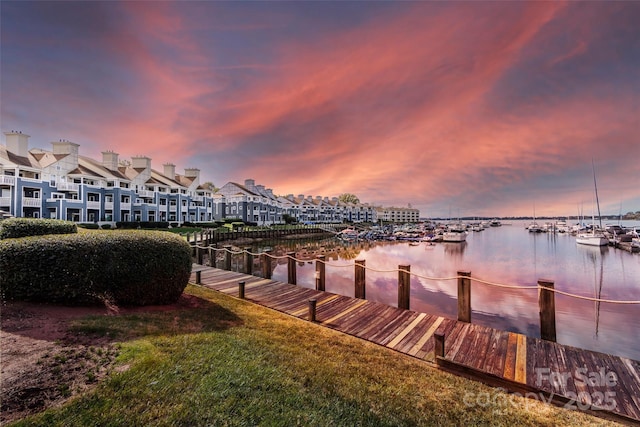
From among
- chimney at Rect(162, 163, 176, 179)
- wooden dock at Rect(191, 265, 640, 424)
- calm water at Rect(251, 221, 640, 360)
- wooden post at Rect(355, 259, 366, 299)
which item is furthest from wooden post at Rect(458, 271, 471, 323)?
A: chimney at Rect(162, 163, 176, 179)

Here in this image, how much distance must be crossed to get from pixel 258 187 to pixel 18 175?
158 ft

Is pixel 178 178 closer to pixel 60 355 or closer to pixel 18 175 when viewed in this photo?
pixel 18 175

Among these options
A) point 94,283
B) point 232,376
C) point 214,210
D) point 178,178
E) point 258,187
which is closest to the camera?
point 232,376

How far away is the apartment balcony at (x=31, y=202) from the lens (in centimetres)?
2907

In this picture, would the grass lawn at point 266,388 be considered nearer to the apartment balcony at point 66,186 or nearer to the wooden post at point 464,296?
the wooden post at point 464,296

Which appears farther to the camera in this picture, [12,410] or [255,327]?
[255,327]

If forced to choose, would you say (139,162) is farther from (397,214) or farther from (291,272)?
(397,214)

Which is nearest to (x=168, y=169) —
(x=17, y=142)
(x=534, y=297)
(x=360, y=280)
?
(x=17, y=142)

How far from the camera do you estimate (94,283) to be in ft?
18.2

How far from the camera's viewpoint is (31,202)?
97.7 ft

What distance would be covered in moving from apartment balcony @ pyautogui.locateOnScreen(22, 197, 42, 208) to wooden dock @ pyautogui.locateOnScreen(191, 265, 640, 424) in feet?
125

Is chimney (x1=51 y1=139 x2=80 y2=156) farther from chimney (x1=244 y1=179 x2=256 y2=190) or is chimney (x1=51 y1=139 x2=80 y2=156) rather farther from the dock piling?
the dock piling

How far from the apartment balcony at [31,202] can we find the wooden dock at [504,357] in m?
38.0

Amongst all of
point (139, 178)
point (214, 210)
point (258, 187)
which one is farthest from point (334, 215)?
point (139, 178)
